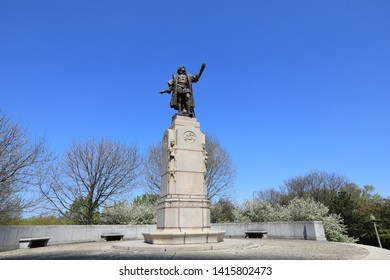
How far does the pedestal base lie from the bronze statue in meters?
5.79

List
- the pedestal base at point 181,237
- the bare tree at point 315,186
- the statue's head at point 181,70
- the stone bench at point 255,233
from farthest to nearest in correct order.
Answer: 1. the bare tree at point 315,186
2. the stone bench at point 255,233
3. the statue's head at point 181,70
4. the pedestal base at point 181,237

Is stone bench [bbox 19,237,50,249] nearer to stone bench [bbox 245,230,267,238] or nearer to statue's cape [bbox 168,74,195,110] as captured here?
statue's cape [bbox 168,74,195,110]

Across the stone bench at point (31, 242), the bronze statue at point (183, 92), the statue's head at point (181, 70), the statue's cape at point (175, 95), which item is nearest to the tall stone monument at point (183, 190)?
the bronze statue at point (183, 92)

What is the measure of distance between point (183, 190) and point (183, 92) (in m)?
5.09

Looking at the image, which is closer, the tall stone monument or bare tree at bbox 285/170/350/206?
the tall stone monument

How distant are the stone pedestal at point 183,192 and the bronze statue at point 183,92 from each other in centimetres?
92

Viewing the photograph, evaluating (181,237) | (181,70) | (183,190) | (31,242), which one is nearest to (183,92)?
(181,70)

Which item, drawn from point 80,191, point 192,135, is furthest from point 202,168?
point 80,191

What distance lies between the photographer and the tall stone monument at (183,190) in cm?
1048

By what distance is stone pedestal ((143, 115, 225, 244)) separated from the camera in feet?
34.3

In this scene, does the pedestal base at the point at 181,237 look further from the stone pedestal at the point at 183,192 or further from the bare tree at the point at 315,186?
the bare tree at the point at 315,186

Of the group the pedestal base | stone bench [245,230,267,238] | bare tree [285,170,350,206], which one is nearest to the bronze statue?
the pedestal base

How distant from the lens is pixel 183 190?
11.4m
